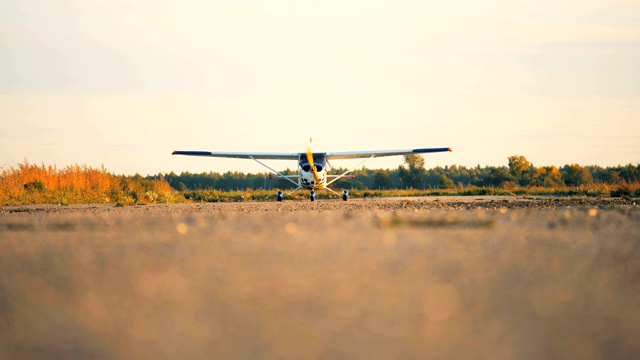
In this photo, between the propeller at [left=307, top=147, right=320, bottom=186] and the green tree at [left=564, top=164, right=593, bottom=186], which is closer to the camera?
the propeller at [left=307, top=147, right=320, bottom=186]

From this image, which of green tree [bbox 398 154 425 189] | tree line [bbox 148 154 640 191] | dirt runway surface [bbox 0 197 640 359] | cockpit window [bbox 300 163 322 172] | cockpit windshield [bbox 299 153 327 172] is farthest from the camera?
green tree [bbox 398 154 425 189]

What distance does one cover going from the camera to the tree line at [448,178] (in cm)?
6018

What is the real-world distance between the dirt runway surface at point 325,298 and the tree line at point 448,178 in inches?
1480

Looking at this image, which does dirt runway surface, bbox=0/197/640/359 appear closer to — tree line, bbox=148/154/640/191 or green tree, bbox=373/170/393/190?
tree line, bbox=148/154/640/191

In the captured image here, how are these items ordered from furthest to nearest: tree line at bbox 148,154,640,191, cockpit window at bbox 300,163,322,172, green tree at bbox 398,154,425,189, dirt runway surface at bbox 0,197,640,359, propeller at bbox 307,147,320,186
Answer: green tree at bbox 398,154,425,189
tree line at bbox 148,154,640,191
cockpit window at bbox 300,163,322,172
propeller at bbox 307,147,320,186
dirt runway surface at bbox 0,197,640,359

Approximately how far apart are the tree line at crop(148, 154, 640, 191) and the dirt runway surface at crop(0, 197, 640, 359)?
37582 mm

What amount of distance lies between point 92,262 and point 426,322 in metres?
4.53

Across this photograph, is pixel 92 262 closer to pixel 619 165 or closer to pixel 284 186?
pixel 284 186

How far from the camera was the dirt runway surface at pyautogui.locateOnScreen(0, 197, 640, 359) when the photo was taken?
14.6 feet

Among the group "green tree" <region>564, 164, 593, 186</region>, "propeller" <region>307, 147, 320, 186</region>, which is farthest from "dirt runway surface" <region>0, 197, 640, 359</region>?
"green tree" <region>564, 164, 593, 186</region>

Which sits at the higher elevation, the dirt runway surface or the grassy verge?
the grassy verge

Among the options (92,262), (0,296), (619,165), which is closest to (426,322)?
(0,296)

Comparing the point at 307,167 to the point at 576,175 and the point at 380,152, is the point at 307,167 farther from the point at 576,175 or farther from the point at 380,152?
the point at 576,175

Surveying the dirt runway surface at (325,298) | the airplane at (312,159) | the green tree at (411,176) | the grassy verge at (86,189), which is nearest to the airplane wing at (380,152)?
the airplane at (312,159)
